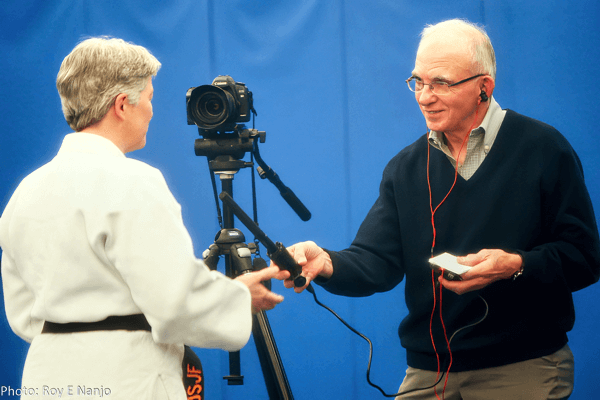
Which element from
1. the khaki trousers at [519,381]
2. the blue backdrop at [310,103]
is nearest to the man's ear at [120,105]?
the khaki trousers at [519,381]

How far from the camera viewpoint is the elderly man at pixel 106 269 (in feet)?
2.75

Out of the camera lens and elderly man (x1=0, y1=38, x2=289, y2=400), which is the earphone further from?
elderly man (x1=0, y1=38, x2=289, y2=400)

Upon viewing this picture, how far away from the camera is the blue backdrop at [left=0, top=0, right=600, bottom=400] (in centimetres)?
217

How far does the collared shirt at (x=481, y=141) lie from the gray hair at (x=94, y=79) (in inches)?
33.9

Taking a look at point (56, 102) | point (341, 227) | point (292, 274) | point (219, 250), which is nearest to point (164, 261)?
point (292, 274)

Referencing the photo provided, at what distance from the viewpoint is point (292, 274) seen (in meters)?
1.08

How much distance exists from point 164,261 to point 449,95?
88 centimetres

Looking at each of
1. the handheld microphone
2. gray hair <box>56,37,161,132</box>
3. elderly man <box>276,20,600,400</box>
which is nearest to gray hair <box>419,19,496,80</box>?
elderly man <box>276,20,600,400</box>

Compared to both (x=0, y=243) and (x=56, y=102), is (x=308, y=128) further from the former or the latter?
(x=0, y=243)

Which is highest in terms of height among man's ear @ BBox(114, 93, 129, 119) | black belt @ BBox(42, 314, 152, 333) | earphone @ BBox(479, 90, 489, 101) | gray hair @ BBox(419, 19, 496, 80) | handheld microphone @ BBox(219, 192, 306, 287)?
gray hair @ BBox(419, 19, 496, 80)

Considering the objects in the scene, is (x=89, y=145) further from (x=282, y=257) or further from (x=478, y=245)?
(x=478, y=245)

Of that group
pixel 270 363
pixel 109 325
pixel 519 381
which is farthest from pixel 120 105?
pixel 519 381

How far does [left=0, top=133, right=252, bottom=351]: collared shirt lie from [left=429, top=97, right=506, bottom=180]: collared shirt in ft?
2.46

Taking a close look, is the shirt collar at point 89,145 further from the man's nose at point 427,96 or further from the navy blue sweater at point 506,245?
the man's nose at point 427,96
